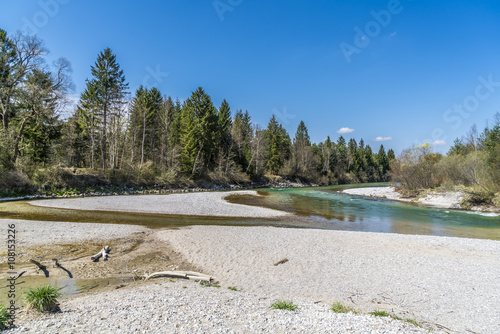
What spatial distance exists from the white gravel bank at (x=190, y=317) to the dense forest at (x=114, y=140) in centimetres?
2862

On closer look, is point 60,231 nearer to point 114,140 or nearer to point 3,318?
point 3,318

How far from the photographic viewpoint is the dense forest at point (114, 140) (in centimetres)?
2669

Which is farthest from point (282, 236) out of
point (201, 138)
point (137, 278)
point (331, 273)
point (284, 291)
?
point (201, 138)

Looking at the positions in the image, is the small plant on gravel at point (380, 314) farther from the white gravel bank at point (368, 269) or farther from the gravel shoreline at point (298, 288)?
the white gravel bank at point (368, 269)

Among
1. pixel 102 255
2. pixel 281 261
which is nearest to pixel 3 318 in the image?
pixel 102 255

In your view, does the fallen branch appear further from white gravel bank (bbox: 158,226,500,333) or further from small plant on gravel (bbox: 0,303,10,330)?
small plant on gravel (bbox: 0,303,10,330)

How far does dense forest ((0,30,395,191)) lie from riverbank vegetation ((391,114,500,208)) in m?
31.9

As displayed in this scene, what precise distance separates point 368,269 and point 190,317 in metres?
6.22

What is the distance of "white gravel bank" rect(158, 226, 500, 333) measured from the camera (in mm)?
5883

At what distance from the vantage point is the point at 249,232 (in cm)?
1292

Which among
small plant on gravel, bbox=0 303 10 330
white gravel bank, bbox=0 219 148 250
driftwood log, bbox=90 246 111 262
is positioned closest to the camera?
small plant on gravel, bbox=0 303 10 330

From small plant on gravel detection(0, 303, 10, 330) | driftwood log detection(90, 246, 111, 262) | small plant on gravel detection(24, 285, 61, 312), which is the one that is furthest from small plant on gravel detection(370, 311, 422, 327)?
driftwood log detection(90, 246, 111, 262)

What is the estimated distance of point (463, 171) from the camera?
97.2 feet

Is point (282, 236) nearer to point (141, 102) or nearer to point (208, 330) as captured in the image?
point (208, 330)
